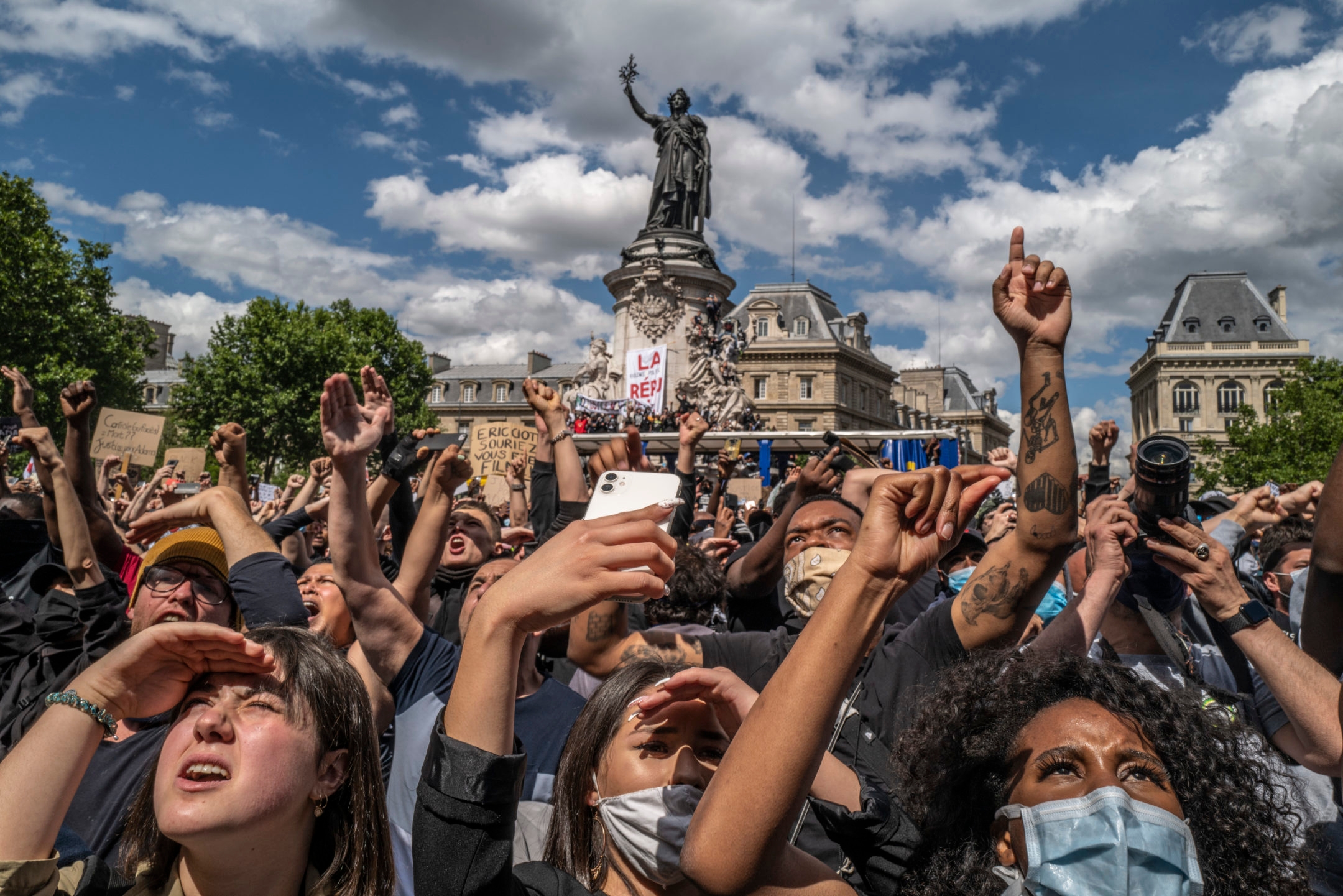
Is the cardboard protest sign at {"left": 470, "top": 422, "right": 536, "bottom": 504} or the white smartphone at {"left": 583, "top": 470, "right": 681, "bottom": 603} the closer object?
the white smartphone at {"left": 583, "top": 470, "right": 681, "bottom": 603}

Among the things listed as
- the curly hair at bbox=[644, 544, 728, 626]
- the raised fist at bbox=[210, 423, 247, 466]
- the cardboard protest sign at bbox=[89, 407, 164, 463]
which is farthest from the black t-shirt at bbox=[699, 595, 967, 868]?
the cardboard protest sign at bbox=[89, 407, 164, 463]

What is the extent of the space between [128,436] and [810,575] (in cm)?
804

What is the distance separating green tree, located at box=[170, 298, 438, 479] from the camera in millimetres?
42219

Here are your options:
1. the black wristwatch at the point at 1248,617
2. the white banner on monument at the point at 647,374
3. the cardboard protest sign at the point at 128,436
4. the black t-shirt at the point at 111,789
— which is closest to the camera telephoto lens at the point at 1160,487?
the black wristwatch at the point at 1248,617

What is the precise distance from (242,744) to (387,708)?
100 cm

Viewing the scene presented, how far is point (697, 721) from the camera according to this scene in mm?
2109

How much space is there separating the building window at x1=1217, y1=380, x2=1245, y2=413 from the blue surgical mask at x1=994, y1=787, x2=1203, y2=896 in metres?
81.7

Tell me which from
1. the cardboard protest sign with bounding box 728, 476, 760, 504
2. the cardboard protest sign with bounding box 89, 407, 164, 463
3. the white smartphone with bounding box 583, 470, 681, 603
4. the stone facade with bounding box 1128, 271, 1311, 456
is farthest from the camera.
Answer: the stone facade with bounding box 1128, 271, 1311, 456

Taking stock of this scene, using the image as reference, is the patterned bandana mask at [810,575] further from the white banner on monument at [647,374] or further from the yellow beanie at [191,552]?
the white banner on monument at [647,374]

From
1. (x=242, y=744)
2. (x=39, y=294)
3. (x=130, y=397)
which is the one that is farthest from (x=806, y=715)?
(x=130, y=397)

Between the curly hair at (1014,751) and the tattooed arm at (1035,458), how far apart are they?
26 centimetres

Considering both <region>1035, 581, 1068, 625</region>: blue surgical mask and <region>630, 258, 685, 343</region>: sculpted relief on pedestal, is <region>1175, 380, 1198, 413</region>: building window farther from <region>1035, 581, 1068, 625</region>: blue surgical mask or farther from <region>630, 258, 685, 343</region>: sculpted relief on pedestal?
<region>1035, 581, 1068, 625</region>: blue surgical mask

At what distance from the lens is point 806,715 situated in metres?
1.62

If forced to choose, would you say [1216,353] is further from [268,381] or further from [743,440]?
[268,381]
